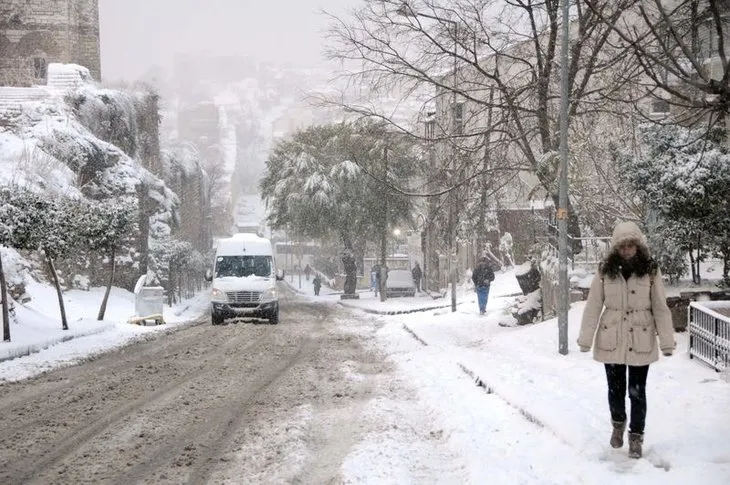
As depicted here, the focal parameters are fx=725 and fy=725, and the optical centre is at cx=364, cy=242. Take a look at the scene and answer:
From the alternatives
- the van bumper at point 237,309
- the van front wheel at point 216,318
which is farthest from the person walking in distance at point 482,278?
the van front wheel at point 216,318

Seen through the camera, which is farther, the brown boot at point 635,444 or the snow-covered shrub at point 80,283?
the snow-covered shrub at point 80,283

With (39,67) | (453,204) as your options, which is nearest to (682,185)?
(453,204)

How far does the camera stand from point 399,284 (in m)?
40.6

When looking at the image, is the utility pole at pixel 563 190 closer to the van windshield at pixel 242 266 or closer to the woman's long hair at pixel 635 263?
the woman's long hair at pixel 635 263

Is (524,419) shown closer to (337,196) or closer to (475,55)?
(475,55)

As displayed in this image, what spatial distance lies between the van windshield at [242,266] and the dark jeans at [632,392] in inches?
661

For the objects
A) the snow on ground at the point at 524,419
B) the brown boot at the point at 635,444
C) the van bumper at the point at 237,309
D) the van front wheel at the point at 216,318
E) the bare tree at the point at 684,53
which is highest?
the bare tree at the point at 684,53

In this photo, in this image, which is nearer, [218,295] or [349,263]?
[218,295]

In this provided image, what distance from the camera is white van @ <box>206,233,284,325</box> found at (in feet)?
69.9

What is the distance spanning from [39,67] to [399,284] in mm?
24585

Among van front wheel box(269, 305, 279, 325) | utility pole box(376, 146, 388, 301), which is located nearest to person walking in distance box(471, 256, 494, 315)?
van front wheel box(269, 305, 279, 325)

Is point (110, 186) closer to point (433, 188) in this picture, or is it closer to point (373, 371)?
point (433, 188)

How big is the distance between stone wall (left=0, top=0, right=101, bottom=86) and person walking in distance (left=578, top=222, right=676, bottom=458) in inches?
1671

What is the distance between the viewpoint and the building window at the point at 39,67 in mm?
42344
